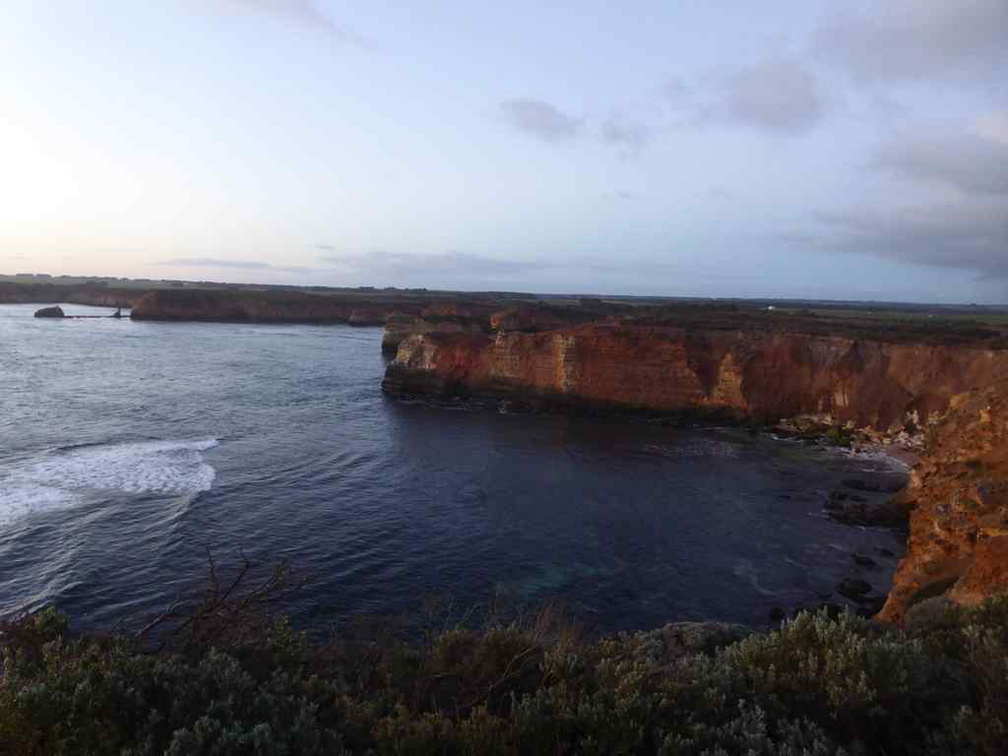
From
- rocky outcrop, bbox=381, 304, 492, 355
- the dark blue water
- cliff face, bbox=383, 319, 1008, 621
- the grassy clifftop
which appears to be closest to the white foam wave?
the dark blue water

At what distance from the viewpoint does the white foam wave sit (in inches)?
869

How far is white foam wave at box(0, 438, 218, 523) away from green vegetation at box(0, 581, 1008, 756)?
18451mm

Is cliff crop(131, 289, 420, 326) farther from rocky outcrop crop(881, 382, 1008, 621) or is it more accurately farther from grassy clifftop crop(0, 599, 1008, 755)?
grassy clifftop crop(0, 599, 1008, 755)

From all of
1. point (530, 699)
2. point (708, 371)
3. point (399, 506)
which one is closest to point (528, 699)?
point (530, 699)

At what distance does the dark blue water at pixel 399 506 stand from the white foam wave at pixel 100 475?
119mm

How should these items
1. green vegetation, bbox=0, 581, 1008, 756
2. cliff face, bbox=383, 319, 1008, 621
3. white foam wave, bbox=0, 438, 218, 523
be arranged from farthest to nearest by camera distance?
cliff face, bbox=383, 319, 1008, 621, white foam wave, bbox=0, 438, 218, 523, green vegetation, bbox=0, 581, 1008, 756

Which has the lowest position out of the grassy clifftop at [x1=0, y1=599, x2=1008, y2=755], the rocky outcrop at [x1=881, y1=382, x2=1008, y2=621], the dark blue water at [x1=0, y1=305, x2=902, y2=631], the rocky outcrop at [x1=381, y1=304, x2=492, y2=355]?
the dark blue water at [x1=0, y1=305, x2=902, y2=631]

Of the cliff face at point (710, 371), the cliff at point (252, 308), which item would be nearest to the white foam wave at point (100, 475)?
the cliff face at point (710, 371)

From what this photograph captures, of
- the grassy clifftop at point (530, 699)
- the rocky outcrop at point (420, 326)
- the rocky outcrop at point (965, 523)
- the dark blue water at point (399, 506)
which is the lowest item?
the dark blue water at point (399, 506)

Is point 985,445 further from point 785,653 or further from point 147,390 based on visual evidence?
point 147,390

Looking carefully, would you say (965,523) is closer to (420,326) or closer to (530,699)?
(530,699)

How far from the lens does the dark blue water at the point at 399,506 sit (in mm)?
17828

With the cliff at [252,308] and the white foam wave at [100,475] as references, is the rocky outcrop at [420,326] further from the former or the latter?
the white foam wave at [100,475]

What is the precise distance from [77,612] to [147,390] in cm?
2945
